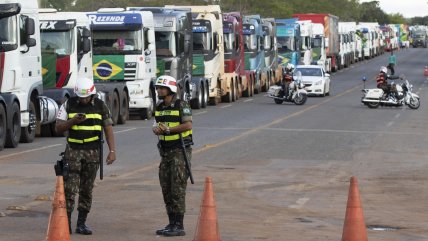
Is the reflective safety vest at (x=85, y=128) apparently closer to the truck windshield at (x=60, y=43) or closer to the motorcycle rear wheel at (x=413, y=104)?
the truck windshield at (x=60, y=43)

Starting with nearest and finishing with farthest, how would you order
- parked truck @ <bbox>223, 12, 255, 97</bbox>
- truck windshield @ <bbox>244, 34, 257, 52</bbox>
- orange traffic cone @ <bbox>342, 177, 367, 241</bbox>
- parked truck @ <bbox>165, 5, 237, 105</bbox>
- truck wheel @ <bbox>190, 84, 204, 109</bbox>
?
1. orange traffic cone @ <bbox>342, 177, 367, 241</bbox>
2. truck wheel @ <bbox>190, 84, 204, 109</bbox>
3. parked truck @ <bbox>165, 5, 237, 105</bbox>
4. parked truck @ <bbox>223, 12, 255, 97</bbox>
5. truck windshield @ <bbox>244, 34, 257, 52</bbox>

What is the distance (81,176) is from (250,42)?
149ft

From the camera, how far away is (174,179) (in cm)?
1325

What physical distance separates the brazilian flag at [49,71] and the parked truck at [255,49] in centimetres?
2588

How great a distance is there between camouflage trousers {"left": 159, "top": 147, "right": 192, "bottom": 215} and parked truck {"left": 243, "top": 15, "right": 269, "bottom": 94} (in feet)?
144

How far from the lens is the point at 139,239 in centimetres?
1291

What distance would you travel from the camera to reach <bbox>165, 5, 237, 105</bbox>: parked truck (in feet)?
155

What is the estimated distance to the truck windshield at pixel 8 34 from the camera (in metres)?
26.0

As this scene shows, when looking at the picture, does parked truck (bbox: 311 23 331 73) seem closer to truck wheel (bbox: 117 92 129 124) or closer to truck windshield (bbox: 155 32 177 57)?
truck windshield (bbox: 155 32 177 57)

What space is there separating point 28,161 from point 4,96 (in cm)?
368

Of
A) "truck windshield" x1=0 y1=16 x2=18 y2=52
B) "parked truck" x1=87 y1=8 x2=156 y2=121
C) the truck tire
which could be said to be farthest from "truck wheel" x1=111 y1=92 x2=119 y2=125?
"truck windshield" x1=0 y1=16 x2=18 y2=52

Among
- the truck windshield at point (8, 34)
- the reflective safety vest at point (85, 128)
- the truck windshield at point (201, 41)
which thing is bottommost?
the truck windshield at point (201, 41)

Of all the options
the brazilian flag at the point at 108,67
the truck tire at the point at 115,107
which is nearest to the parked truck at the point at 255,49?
the brazilian flag at the point at 108,67

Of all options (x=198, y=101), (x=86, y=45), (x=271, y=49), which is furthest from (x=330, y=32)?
(x=86, y=45)
